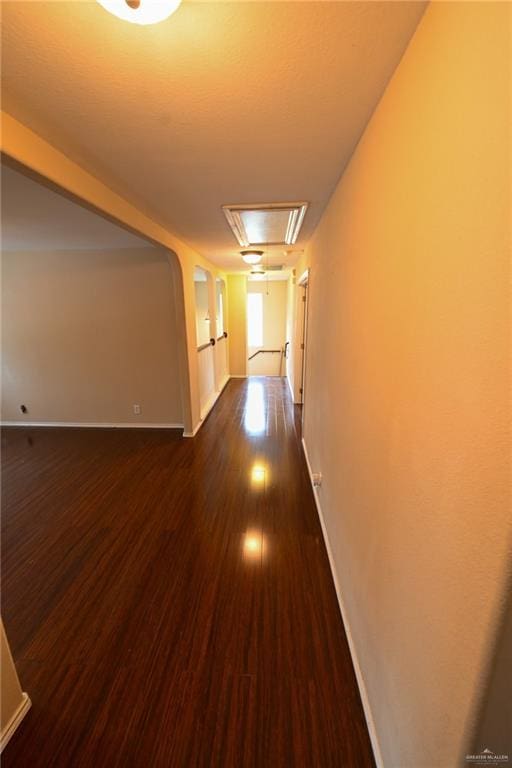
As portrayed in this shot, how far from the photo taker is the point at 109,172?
1517 mm

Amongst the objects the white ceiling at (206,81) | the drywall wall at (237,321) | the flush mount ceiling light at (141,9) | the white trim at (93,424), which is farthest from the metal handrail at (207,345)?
the flush mount ceiling light at (141,9)

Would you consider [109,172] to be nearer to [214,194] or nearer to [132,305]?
[214,194]

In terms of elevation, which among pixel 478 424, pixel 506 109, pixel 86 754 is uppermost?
pixel 506 109

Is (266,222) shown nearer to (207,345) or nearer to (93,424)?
(207,345)

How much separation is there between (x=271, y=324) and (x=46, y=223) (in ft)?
19.0

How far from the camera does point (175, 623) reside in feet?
4.83

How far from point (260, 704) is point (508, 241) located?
1792mm

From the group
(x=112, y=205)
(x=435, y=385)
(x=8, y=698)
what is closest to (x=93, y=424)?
(x=112, y=205)

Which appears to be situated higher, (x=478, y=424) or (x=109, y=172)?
(x=109, y=172)

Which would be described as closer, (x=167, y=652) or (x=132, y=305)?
(x=167, y=652)

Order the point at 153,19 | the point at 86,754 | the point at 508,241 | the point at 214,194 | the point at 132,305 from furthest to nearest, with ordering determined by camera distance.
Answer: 1. the point at 132,305
2. the point at 214,194
3. the point at 86,754
4. the point at 153,19
5. the point at 508,241

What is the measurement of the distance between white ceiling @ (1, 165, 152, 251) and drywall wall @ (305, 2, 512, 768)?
1.71m

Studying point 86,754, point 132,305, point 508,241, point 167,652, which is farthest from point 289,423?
point 508,241

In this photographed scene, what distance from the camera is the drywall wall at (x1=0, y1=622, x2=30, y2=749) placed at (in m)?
1.06
